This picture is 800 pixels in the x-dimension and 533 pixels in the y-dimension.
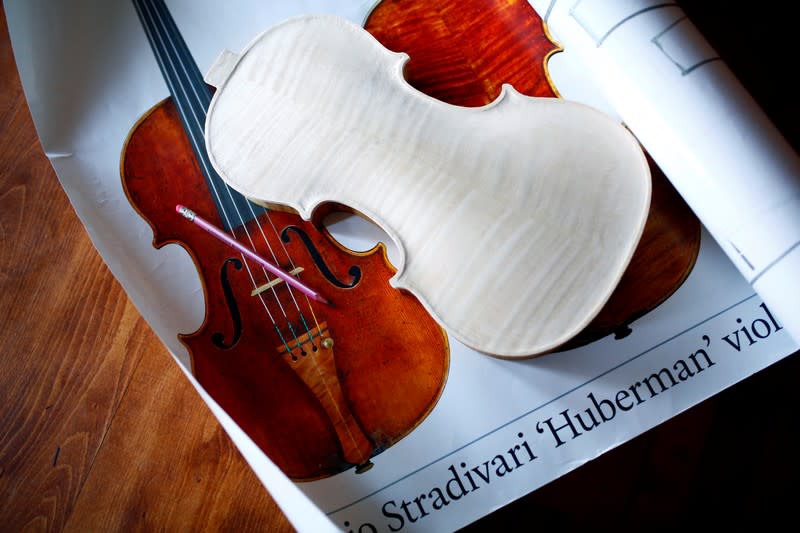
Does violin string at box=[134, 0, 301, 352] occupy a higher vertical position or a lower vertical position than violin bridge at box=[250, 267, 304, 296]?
higher

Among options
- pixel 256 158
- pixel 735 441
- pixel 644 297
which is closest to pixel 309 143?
pixel 256 158

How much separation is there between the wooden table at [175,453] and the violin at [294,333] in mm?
79

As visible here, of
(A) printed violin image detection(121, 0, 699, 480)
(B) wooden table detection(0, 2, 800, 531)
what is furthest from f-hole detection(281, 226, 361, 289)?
(B) wooden table detection(0, 2, 800, 531)

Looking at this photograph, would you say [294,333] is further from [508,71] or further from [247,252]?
[508,71]

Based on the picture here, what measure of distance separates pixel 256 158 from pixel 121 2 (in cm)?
37

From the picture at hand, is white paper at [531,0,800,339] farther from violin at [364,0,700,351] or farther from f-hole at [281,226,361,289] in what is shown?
f-hole at [281,226,361,289]

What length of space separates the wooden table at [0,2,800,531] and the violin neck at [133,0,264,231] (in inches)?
7.1

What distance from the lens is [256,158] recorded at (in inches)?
24.7

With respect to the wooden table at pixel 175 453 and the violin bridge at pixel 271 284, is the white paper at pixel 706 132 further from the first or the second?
the violin bridge at pixel 271 284

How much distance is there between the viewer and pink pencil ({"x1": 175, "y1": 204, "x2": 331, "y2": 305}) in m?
0.63

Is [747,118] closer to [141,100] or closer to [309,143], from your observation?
[309,143]

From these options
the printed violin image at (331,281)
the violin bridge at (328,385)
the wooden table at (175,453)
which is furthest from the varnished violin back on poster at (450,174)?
the wooden table at (175,453)

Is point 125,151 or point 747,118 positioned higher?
point 125,151

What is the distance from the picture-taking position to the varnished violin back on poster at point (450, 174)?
1.71 ft
